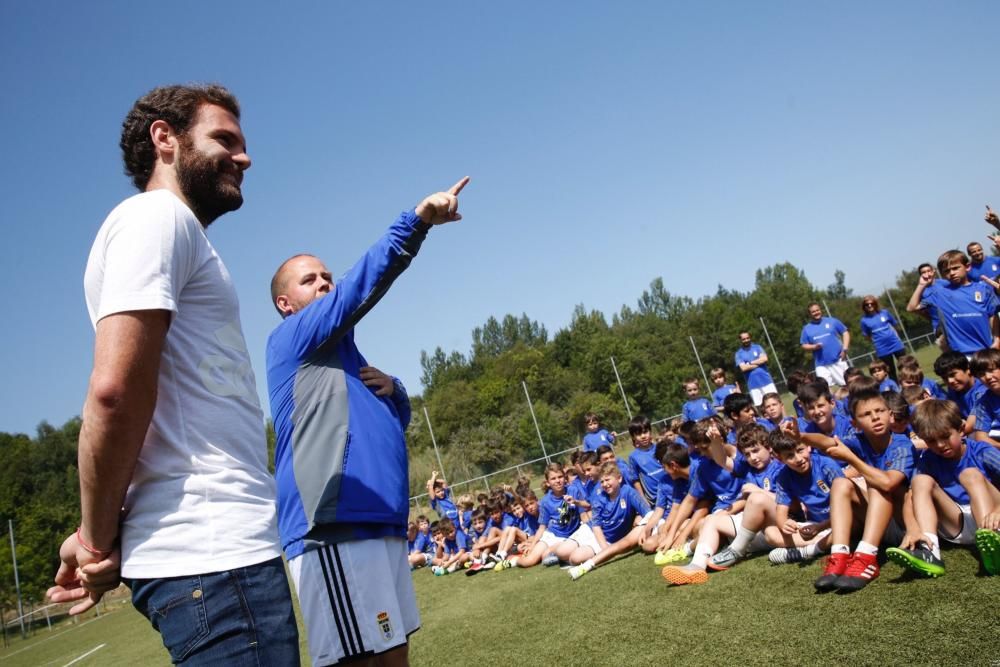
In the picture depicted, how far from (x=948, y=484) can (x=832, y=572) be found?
957mm

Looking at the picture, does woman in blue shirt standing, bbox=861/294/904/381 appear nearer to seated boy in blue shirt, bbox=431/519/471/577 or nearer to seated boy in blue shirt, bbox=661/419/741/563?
seated boy in blue shirt, bbox=661/419/741/563

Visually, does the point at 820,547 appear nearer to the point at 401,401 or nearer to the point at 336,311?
the point at 401,401

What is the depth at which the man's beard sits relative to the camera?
1550 millimetres

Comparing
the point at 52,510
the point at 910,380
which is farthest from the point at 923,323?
the point at 52,510

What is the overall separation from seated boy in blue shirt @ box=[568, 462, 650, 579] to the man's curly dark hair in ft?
21.3

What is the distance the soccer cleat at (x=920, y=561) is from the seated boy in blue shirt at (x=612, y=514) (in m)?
3.75

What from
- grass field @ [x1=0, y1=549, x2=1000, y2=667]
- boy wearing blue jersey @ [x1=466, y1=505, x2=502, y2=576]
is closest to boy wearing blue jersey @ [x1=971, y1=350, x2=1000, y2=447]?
grass field @ [x1=0, y1=549, x2=1000, y2=667]

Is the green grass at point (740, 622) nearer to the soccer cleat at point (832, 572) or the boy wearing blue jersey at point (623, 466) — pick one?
the soccer cleat at point (832, 572)

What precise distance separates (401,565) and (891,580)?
2.98 metres

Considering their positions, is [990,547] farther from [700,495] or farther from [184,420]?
[184,420]

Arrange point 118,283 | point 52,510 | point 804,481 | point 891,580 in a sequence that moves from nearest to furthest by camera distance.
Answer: point 118,283, point 891,580, point 804,481, point 52,510

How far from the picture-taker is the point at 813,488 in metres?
4.82

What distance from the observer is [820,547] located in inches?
178

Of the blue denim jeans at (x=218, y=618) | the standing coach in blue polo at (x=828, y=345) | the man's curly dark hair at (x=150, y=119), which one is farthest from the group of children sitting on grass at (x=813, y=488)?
the man's curly dark hair at (x=150, y=119)
